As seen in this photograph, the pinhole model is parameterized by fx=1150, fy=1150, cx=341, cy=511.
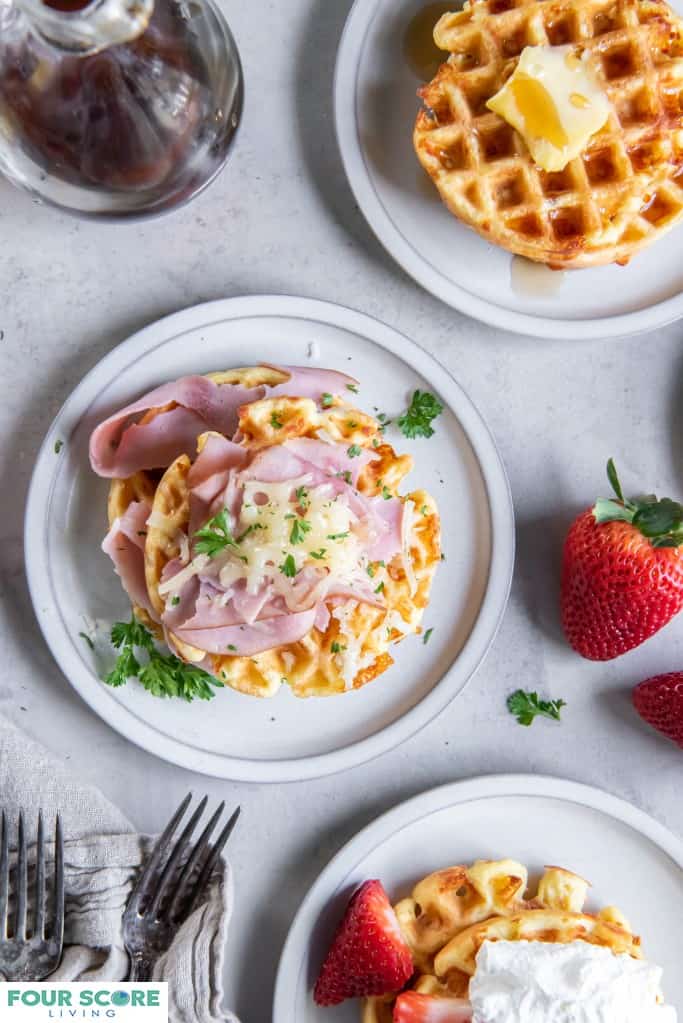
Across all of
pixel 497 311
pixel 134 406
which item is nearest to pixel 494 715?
pixel 497 311

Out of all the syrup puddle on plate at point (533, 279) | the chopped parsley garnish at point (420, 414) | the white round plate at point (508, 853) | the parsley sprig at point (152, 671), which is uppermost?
the syrup puddle on plate at point (533, 279)

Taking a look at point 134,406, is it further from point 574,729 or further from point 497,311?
point 574,729

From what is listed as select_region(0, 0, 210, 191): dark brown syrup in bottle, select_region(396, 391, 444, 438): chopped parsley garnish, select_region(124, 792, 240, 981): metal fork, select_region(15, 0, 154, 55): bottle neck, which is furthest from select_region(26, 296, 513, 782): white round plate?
select_region(15, 0, 154, 55): bottle neck

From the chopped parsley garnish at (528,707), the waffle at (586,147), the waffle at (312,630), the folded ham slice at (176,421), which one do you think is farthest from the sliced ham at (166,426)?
the chopped parsley garnish at (528,707)

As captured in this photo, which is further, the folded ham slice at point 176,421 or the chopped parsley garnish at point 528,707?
the chopped parsley garnish at point 528,707

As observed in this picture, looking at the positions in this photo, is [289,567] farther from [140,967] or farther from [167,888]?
[140,967]

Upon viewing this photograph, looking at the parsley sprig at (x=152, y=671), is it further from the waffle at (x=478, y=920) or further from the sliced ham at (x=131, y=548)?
the waffle at (x=478, y=920)

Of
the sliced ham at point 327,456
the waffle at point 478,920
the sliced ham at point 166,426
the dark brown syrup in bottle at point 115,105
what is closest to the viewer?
the dark brown syrup in bottle at point 115,105

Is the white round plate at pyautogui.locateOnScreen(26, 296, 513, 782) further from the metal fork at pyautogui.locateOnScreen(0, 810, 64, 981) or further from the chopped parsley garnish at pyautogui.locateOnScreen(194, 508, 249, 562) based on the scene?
the chopped parsley garnish at pyautogui.locateOnScreen(194, 508, 249, 562)
